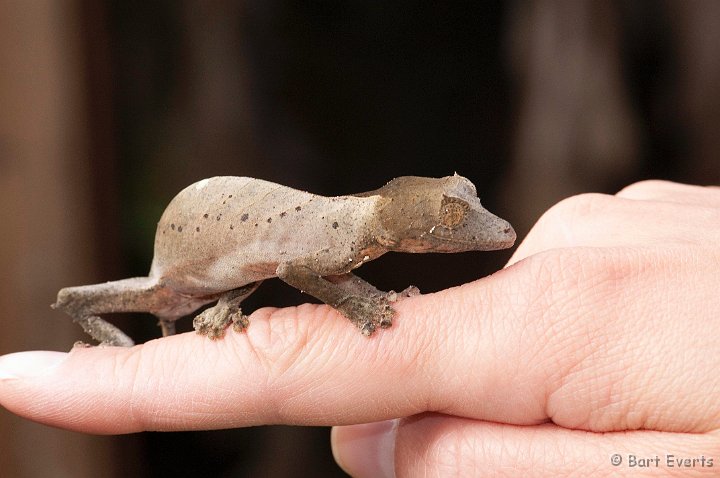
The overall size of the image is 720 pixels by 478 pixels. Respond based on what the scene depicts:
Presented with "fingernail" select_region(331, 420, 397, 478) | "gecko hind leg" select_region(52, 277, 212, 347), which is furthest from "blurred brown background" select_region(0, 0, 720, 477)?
"fingernail" select_region(331, 420, 397, 478)

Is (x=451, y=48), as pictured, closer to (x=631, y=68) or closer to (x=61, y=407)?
(x=631, y=68)

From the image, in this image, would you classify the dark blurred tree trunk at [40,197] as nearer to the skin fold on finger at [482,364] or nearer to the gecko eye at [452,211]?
the skin fold on finger at [482,364]

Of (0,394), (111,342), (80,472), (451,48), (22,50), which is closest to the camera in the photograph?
(0,394)

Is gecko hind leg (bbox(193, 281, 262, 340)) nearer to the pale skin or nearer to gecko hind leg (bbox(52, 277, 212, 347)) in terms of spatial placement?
the pale skin

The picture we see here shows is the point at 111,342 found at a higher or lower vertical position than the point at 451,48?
lower

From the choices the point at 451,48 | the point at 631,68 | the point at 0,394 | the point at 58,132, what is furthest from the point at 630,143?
the point at 0,394

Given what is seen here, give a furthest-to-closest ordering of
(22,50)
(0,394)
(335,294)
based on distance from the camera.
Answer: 1. (22,50)
2. (0,394)
3. (335,294)

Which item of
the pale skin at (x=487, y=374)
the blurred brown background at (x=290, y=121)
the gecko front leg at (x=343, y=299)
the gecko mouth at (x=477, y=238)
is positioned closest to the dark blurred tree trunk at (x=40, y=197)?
the blurred brown background at (x=290, y=121)

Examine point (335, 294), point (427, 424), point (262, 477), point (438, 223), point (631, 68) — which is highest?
point (631, 68)
